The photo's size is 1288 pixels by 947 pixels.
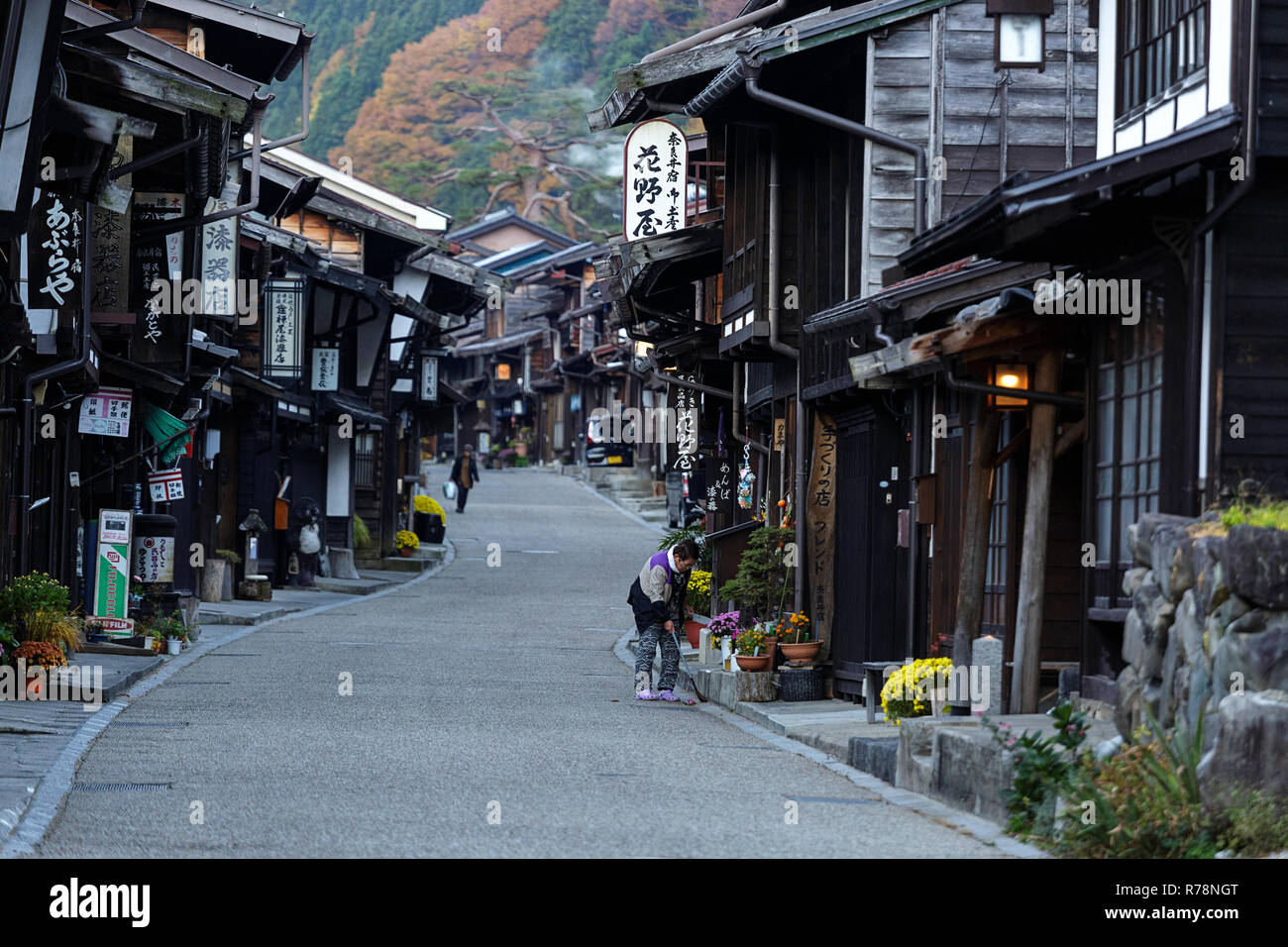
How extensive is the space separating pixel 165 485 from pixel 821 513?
1020 cm

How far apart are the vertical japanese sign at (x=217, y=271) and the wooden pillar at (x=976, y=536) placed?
1533cm

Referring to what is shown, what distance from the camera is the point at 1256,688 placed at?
837 centimetres

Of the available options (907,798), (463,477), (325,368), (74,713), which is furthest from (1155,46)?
(463,477)

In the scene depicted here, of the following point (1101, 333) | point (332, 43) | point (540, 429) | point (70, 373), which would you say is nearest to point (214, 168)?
point (70, 373)

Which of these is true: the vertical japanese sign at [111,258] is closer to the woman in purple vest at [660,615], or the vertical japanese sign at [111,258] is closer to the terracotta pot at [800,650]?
the woman in purple vest at [660,615]

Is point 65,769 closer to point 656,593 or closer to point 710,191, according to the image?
point 656,593

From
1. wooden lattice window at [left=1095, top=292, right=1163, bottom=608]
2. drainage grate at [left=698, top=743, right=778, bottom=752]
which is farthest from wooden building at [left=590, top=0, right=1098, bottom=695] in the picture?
wooden lattice window at [left=1095, top=292, right=1163, bottom=608]

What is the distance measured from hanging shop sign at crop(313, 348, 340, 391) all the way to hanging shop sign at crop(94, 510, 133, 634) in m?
14.7

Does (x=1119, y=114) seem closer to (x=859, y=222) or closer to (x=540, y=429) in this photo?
(x=859, y=222)

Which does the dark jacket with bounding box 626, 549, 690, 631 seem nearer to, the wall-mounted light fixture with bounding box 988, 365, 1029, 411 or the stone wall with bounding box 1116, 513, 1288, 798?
the wall-mounted light fixture with bounding box 988, 365, 1029, 411

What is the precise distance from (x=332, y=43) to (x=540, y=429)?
130 feet

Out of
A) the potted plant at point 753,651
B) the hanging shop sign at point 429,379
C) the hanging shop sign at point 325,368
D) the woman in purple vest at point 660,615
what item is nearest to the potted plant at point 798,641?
the potted plant at point 753,651

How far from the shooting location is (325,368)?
35.7 meters

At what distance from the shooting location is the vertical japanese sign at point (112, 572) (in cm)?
2097
